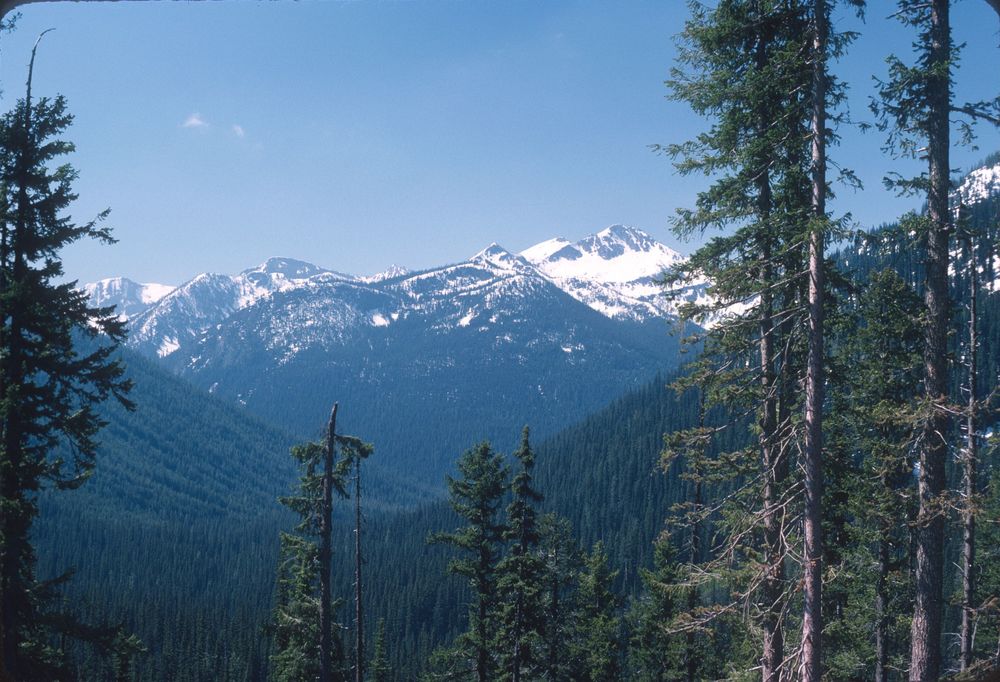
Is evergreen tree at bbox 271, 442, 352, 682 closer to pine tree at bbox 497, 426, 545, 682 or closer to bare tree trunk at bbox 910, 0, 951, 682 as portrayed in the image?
pine tree at bbox 497, 426, 545, 682

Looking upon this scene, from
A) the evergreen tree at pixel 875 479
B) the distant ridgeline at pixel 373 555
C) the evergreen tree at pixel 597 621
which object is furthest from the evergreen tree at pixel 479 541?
the distant ridgeline at pixel 373 555

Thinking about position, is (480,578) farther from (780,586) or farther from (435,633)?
(435,633)

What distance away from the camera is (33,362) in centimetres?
954

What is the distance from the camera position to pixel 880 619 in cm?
1602

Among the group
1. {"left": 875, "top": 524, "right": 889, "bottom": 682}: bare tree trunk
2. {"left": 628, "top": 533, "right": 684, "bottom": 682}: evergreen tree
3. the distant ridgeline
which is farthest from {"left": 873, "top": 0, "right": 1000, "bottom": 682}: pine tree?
the distant ridgeline

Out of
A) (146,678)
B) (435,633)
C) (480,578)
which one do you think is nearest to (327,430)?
(480,578)

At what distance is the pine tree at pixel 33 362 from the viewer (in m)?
9.09

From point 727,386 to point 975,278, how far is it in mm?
5012

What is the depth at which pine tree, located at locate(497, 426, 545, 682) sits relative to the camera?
70.6 feet

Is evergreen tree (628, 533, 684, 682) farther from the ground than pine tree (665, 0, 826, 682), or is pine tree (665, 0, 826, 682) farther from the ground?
pine tree (665, 0, 826, 682)

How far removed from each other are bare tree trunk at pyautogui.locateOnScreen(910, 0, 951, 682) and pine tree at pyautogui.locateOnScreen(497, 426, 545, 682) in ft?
41.1

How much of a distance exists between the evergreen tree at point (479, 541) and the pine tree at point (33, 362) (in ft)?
42.5

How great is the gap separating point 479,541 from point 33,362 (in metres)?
15.1

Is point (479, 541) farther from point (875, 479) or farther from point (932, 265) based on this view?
point (932, 265)
